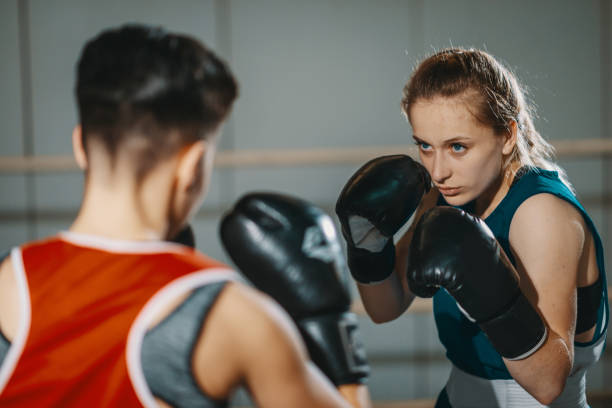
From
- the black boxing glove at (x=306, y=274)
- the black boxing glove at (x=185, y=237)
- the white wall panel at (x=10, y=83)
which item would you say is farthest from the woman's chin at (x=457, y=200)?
the white wall panel at (x=10, y=83)

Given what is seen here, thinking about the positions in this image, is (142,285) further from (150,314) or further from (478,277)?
(478,277)

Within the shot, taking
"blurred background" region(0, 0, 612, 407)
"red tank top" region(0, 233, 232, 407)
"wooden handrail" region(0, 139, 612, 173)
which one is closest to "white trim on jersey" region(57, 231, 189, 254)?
"red tank top" region(0, 233, 232, 407)

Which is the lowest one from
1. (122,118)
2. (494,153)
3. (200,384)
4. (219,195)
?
(219,195)

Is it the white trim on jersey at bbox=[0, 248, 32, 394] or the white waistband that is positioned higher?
the white trim on jersey at bbox=[0, 248, 32, 394]

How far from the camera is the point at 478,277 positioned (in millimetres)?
919

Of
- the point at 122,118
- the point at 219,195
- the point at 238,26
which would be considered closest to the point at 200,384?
the point at 122,118

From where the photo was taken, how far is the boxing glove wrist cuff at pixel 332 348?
78 centimetres

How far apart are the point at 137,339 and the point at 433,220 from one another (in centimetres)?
56

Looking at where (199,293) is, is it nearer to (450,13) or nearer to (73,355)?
(73,355)

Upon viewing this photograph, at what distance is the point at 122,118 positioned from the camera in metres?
0.68

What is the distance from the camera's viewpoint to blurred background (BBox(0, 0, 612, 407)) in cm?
267

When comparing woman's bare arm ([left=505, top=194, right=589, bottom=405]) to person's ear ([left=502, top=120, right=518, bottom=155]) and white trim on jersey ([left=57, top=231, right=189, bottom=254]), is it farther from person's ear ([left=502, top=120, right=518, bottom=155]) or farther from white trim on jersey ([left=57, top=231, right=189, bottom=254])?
white trim on jersey ([left=57, top=231, right=189, bottom=254])

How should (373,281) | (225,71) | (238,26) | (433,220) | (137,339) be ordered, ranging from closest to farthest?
(137,339), (225,71), (433,220), (373,281), (238,26)

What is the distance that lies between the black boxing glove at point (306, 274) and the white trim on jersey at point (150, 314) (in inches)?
6.2
